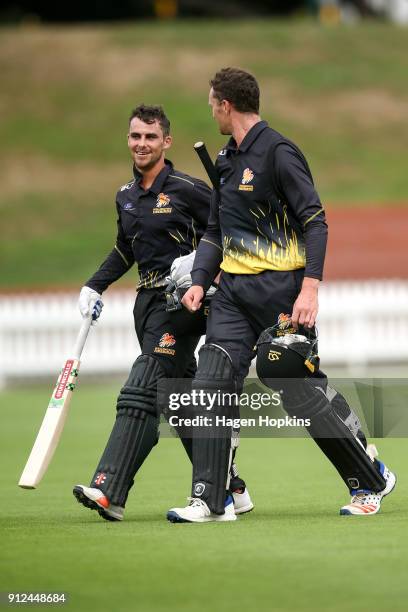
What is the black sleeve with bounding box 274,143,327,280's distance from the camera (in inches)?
273

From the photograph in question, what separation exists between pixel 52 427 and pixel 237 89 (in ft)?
6.73

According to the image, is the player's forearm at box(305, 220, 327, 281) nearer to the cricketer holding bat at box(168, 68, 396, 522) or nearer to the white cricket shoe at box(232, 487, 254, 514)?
the cricketer holding bat at box(168, 68, 396, 522)

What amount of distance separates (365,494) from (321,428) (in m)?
0.49

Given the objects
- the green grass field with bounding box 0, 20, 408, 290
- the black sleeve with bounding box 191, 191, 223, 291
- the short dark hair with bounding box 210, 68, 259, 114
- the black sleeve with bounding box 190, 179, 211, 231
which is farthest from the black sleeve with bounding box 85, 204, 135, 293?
the green grass field with bounding box 0, 20, 408, 290

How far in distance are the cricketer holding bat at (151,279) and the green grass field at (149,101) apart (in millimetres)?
23544

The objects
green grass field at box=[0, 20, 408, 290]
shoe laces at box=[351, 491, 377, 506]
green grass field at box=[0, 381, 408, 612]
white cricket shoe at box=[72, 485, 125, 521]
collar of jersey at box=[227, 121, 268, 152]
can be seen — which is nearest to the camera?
green grass field at box=[0, 381, 408, 612]

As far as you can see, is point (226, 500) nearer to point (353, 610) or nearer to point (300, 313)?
point (300, 313)

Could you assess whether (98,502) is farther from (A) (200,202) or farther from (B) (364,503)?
(A) (200,202)

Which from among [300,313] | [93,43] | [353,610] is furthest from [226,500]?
[93,43]

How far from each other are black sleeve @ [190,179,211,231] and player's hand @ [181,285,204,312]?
0.73 metres

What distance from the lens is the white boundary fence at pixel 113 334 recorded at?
752 inches

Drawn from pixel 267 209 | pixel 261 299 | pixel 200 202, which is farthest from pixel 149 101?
pixel 261 299

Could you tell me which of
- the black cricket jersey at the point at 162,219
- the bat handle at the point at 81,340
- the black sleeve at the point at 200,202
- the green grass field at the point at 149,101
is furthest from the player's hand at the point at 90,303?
the green grass field at the point at 149,101

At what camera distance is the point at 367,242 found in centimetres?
2833
